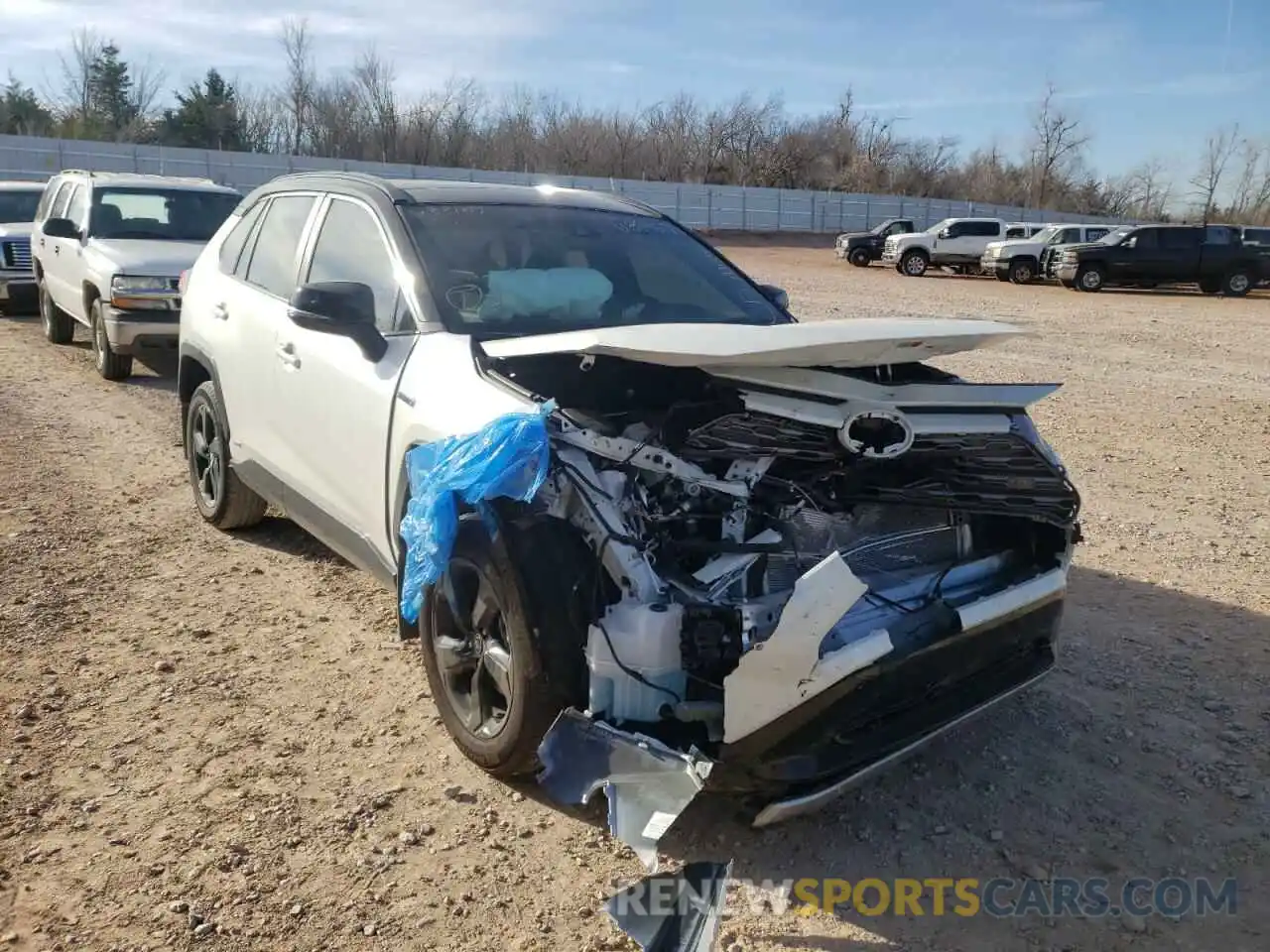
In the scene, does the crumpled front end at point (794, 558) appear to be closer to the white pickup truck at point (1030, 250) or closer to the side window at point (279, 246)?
the side window at point (279, 246)

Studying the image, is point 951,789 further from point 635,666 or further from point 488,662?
point 488,662

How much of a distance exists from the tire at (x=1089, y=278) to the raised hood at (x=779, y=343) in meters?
25.2

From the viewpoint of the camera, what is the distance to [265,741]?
140 inches

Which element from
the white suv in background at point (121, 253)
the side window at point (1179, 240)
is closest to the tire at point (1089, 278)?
the side window at point (1179, 240)

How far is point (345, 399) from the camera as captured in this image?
3887mm

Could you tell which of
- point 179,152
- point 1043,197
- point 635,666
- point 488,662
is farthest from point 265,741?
point 1043,197

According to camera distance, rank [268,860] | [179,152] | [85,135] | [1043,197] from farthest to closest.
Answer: [1043,197]
[85,135]
[179,152]
[268,860]

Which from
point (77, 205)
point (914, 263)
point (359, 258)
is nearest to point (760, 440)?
point (359, 258)

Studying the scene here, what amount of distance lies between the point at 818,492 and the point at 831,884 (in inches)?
43.6

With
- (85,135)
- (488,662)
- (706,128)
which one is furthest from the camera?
(706,128)

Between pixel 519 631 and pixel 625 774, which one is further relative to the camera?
pixel 519 631

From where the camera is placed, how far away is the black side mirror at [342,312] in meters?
3.55

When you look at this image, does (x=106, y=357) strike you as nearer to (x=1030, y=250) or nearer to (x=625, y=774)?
(x=625, y=774)

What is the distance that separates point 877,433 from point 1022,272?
28591 mm
